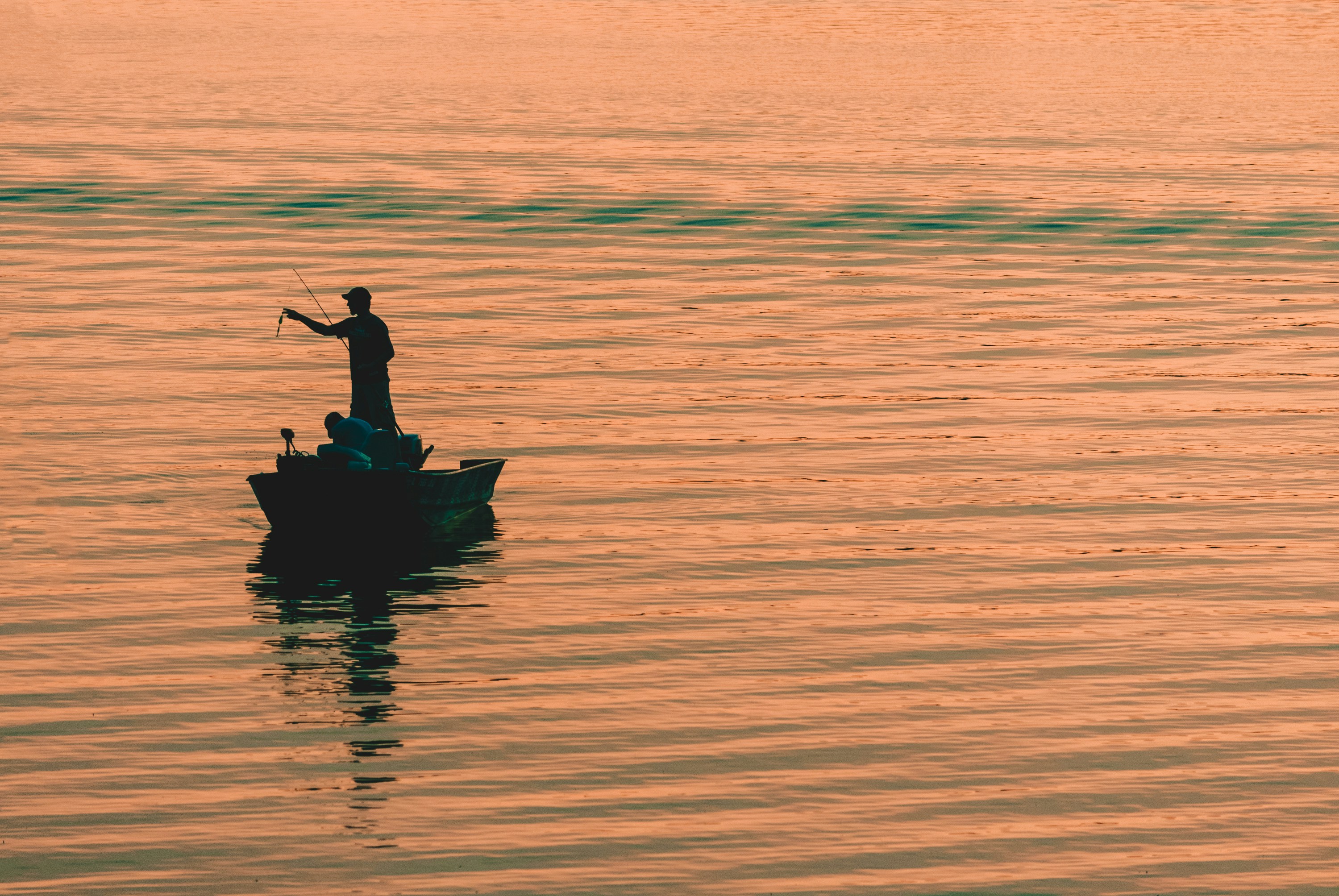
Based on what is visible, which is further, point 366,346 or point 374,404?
point 374,404

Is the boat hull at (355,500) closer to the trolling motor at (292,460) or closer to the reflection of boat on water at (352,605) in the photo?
the trolling motor at (292,460)

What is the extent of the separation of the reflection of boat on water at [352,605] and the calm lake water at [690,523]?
0.10 meters

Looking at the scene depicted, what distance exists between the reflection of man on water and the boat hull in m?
0.98

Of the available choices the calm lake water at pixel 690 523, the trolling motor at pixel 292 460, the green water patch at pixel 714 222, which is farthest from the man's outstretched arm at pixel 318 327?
the green water patch at pixel 714 222

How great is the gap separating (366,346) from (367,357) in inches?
5.8

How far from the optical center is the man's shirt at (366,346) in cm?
2422

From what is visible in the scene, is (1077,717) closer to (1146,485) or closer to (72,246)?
(1146,485)

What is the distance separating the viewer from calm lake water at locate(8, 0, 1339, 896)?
16.3 m

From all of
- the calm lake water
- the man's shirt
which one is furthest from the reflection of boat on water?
the man's shirt

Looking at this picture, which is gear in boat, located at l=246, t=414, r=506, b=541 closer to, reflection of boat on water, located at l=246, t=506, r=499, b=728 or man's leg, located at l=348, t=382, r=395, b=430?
man's leg, located at l=348, t=382, r=395, b=430

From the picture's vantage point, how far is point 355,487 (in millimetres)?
23844

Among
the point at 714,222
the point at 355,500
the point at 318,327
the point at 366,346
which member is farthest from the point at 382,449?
the point at 714,222

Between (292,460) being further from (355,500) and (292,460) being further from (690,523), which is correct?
(690,523)

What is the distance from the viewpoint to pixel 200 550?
25.1 meters
